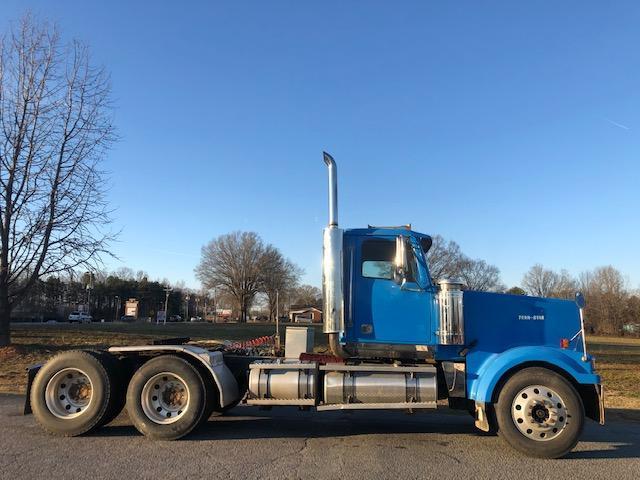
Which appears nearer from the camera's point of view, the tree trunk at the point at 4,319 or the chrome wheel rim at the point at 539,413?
the chrome wheel rim at the point at 539,413

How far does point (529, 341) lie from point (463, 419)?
6.88ft

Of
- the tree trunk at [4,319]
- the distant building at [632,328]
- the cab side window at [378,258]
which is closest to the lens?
the cab side window at [378,258]

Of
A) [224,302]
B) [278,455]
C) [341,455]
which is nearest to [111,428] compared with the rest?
[278,455]

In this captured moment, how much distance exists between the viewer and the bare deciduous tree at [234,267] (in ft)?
314

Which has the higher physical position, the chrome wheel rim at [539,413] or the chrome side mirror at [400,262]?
the chrome side mirror at [400,262]

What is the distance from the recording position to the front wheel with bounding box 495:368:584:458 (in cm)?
621

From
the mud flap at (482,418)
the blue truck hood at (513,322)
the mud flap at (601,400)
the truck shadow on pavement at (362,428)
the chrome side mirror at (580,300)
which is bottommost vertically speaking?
the truck shadow on pavement at (362,428)

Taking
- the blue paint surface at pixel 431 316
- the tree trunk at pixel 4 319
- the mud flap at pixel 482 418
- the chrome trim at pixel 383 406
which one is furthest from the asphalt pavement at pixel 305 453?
the tree trunk at pixel 4 319

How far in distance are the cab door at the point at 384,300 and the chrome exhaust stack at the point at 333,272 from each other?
0.22 metres

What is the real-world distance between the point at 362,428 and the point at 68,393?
432cm

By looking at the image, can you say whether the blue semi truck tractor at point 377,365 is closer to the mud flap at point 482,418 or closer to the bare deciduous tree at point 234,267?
the mud flap at point 482,418

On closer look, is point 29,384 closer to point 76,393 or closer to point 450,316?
point 76,393

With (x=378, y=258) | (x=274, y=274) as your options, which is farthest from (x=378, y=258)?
(x=274, y=274)

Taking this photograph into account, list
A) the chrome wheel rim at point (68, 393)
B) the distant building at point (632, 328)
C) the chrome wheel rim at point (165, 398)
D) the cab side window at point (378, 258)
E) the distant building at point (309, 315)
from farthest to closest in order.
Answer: the distant building at point (632, 328) → the distant building at point (309, 315) → the cab side window at point (378, 258) → the chrome wheel rim at point (68, 393) → the chrome wheel rim at point (165, 398)
